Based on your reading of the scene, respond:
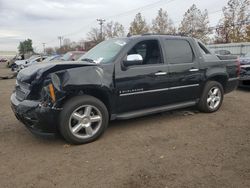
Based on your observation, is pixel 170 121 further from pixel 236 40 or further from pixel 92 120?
pixel 236 40

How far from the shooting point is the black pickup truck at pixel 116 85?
4113 mm

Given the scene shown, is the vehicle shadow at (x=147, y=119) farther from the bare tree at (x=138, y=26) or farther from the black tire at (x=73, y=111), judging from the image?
the bare tree at (x=138, y=26)

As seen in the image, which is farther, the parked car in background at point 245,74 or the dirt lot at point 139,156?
the parked car in background at point 245,74

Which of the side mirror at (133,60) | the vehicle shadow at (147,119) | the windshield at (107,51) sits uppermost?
the windshield at (107,51)

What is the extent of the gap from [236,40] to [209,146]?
34454mm

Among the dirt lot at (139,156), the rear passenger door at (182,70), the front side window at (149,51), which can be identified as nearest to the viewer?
the dirt lot at (139,156)

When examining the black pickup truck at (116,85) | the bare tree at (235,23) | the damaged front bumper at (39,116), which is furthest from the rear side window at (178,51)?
the bare tree at (235,23)

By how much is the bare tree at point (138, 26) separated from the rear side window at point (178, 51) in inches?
1439

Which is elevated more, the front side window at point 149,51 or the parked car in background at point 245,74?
the front side window at point 149,51

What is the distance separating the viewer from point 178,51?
556cm

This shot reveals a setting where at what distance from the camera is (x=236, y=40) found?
115 ft

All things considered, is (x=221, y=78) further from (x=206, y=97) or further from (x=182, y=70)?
(x=182, y=70)

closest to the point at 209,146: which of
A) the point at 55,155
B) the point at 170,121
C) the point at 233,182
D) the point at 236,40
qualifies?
the point at 233,182

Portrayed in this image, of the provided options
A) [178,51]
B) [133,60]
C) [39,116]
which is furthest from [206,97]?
[39,116]
